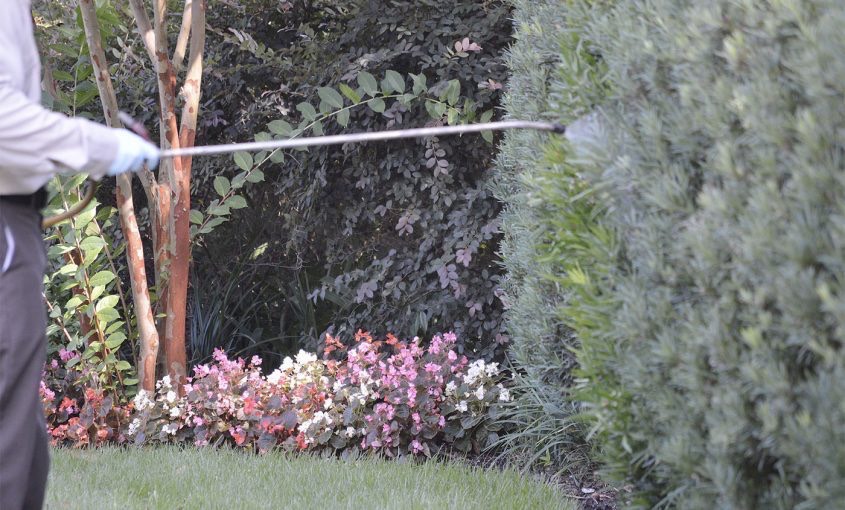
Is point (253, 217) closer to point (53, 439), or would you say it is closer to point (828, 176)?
point (53, 439)

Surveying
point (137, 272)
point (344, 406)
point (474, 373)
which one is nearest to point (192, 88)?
point (137, 272)

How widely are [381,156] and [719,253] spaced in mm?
3476

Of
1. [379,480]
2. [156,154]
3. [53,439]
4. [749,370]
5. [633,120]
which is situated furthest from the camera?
[53,439]

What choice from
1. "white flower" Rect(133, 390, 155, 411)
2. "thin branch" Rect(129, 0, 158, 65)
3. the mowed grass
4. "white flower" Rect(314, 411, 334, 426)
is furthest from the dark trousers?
"thin branch" Rect(129, 0, 158, 65)

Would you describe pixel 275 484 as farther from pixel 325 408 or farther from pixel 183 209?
pixel 183 209

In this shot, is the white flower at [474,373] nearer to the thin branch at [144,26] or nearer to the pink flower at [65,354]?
the pink flower at [65,354]

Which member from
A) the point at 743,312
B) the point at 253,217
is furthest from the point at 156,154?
the point at 253,217

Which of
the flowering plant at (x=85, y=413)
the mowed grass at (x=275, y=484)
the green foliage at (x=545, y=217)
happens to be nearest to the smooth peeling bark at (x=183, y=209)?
the flowering plant at (x=85, y=413)

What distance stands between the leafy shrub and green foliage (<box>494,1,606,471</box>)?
10.7 inches

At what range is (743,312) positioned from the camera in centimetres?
167

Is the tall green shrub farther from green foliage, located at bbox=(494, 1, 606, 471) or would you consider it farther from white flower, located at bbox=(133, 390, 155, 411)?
white flower, located at bbox=(133, 390, 155, 411)

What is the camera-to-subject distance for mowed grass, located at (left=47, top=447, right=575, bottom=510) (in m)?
3.12

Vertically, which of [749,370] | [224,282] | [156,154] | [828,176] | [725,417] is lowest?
[224,282]

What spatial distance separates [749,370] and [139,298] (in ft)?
11.7
